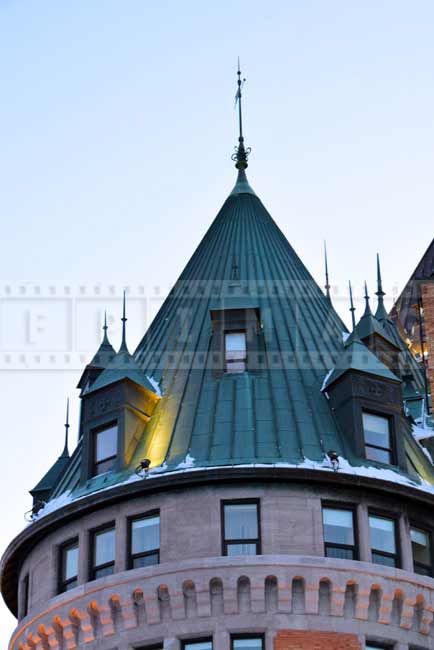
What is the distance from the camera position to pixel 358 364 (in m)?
46.1

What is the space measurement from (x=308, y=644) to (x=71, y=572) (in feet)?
22.2

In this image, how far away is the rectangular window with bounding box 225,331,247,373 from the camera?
4753cm

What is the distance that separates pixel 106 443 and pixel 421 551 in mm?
8844

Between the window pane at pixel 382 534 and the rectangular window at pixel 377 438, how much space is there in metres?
1.83

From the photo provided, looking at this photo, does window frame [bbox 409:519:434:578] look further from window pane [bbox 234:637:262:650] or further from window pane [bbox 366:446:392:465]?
window pane [bbox 234:637:262:650]

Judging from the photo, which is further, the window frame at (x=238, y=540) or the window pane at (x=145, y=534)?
the window pane at (x=145, y=534)

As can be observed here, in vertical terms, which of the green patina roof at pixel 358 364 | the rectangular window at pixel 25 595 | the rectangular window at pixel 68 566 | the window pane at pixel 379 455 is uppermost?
the green patina roof at pixel 358 364

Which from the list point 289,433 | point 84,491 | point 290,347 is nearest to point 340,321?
point 290,347

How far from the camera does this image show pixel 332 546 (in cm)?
4291

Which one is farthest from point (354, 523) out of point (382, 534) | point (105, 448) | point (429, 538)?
point (105, 448)

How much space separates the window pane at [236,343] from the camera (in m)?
47.7

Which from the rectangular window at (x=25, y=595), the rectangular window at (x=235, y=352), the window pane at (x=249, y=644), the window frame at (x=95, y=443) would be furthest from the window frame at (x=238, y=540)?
the rectangular window at (x=25, y=595)

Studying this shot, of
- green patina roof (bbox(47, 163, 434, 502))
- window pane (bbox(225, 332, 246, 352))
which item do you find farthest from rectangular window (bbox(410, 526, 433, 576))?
window pane (bbox(225, 332, 246, 352))

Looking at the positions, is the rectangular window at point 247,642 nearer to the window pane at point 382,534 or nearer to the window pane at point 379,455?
the window pane at point 382,534
